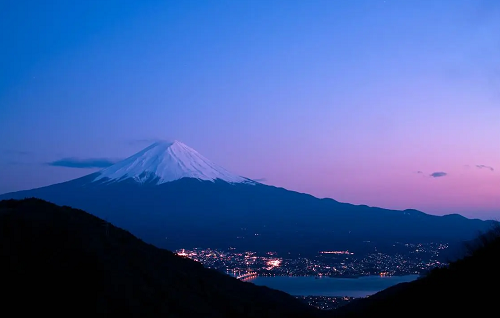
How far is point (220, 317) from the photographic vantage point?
620 inches

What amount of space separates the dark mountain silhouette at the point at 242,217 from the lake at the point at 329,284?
20604 mm

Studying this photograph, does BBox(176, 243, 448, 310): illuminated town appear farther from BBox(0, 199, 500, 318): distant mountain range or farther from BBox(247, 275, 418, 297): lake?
BBox(0, 199, 500, 318): distant mountain range

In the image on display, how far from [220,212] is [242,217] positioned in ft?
23.0

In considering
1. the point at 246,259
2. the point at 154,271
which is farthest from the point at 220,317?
the point at 246,259

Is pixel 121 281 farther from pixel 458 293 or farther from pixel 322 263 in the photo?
pixel 322 263

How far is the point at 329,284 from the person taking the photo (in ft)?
151

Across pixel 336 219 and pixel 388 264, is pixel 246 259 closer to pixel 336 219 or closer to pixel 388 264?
pixel 388 264

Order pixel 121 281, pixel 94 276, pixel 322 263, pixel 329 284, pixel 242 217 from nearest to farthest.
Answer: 1. pixel 94 276
2. pixel 121 281
3. pixel 329 284
4. pixel 322 263
5. pixel 242 217

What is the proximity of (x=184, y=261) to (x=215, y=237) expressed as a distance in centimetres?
5768

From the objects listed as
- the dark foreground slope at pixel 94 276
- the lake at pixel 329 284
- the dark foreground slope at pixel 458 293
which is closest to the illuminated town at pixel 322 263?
the lake at pixel 329 284

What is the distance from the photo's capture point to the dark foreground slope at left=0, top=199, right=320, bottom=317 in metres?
13.5

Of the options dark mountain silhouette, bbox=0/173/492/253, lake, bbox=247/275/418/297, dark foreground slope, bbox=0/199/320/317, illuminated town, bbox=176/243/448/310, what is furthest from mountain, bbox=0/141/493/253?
dark foreground slope, bbox=0/199/320/317

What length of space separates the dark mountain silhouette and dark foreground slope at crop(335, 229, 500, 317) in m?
54.0

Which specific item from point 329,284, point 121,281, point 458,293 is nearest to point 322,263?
point 329,284
